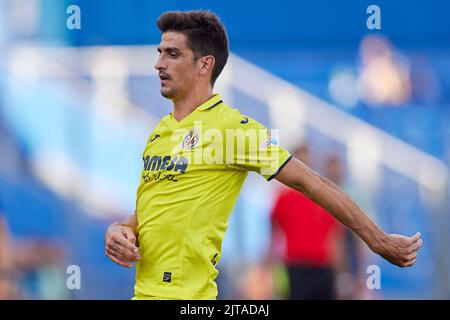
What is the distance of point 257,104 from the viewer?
10719 millimetres

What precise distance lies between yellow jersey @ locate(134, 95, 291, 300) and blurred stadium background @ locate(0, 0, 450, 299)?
202 inches

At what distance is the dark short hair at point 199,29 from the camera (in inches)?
206

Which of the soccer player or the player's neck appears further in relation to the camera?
Result: the player's neck

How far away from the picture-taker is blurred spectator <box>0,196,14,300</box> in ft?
29.3

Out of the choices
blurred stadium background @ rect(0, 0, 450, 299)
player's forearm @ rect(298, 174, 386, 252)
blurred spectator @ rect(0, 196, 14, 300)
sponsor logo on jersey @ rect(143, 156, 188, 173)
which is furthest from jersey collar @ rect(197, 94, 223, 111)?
blurred stadium background @ rect(0, 0, 450, 299)

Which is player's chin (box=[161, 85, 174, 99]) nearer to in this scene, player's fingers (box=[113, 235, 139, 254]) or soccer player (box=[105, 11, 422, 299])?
soccer player (box=[105, 11, 422, 299])

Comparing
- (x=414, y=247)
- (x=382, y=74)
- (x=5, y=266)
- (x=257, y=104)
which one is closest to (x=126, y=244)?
(x=414, y=247)

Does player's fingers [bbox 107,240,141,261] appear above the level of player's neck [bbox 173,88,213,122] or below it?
below

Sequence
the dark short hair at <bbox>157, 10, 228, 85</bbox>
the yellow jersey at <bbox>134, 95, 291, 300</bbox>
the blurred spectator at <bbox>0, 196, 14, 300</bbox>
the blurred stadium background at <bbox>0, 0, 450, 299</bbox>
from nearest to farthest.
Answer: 1. the yellow jersey at <bbox>134, 95, 291, 300</bbox>
2. the dark short hair at <bbox>157, 10, 228, 85</bbox>
3. the blurred spectator at <bbox>0, 196, 14, 300</bbox>
4. the blurred stadium background at <bbox>0, 0, 450, 299</bbox>

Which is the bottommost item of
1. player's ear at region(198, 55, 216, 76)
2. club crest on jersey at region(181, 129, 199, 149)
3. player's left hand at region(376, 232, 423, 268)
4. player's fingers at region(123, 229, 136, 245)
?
player's left hand at region(376, 232, 423, 268)

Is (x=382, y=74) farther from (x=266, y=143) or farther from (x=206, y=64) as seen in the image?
(x=266, y=143)

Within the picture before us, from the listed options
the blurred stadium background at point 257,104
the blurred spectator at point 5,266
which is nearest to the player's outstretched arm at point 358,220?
the blurred spectator at point 5,266
